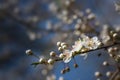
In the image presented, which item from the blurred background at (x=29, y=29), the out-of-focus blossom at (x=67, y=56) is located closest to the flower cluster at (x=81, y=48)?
the out-of-focus blossom at (x=67, y=56)

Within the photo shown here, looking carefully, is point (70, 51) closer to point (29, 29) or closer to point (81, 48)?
point (81, 48)

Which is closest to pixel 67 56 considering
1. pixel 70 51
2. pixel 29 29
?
pixel 70 51

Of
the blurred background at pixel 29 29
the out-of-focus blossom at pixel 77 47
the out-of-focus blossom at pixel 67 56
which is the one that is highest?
the blurred background at pixel 29 29

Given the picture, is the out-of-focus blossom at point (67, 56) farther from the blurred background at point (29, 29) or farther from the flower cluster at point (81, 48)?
the blurred background at point (29, 29)

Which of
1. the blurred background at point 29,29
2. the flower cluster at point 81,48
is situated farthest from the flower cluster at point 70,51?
the blurred background at point 29,29

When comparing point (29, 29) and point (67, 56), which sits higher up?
point (29, 29)

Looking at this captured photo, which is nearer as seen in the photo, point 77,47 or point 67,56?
point 67,56

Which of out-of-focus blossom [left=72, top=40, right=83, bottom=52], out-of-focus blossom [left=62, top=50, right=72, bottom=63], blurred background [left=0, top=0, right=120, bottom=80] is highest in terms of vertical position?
blurred background [left=0, top=0, right=120, bottom=80]

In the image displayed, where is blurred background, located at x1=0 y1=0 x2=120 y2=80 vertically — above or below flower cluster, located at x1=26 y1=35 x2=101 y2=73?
above

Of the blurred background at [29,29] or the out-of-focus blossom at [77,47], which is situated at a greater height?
the blurred background at [29,29]

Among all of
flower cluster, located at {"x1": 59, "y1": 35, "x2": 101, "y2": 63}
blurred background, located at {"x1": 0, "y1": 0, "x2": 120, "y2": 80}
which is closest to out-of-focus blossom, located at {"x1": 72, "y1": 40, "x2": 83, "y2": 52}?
flower cluster, located at {"x1": 59, "y1": 35, "x2": 101, "y2": 63}

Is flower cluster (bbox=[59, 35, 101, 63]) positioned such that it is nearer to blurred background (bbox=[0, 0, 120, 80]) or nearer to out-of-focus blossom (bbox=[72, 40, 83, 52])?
out-of-focus blossom (bbox=[72, 40, 83, 52])

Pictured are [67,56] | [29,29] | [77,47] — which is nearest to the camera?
[67,56]

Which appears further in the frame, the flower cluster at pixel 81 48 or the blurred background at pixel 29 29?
the blurred background at pixel 29 29
